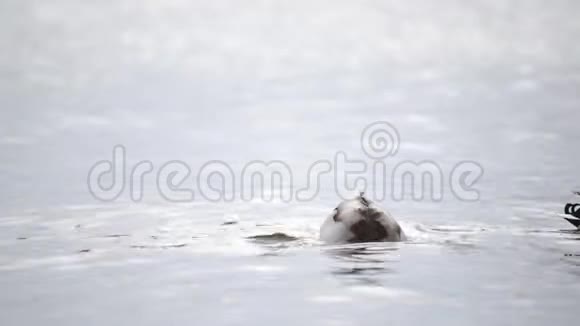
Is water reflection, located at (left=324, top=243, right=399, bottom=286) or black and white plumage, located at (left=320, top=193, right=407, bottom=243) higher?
black and white plumage, located at (left=320, top=193, right=407, bottom=243)

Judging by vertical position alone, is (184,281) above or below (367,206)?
below

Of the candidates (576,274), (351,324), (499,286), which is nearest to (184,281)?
(351,324)

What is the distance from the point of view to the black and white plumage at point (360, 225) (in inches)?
355

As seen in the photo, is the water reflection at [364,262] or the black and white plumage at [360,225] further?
the black and white plumage at [360,225]

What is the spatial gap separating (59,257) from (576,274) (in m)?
5.47

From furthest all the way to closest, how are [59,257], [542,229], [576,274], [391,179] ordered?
[391,179] → [542,229] → [59,257] → [576,274]

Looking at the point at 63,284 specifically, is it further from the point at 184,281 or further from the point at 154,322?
the point at 154,322

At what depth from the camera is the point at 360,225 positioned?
355 inches

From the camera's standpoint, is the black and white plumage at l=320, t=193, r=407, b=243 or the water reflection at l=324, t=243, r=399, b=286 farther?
the black and white plumage at l=320, t=193, r=407, b=243

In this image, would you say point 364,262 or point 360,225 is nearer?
point 364,262

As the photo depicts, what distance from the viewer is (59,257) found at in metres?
8.67

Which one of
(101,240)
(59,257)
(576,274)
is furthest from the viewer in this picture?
(101,240)

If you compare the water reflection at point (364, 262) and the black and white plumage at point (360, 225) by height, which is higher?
the black and white plumage at point (360, 225)

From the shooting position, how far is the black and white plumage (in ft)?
29.6
